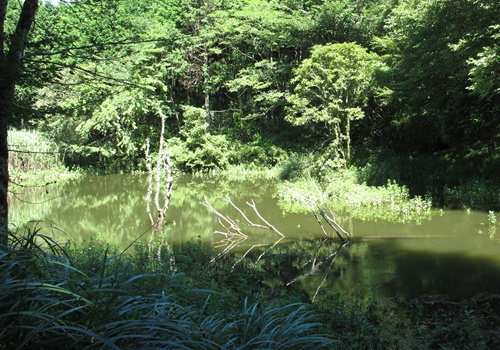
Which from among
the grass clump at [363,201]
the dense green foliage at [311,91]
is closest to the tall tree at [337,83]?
the dense green foliage at [311,91]

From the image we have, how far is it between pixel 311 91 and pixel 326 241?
8.56 m

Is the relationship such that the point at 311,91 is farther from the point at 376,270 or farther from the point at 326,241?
the point at 376,270

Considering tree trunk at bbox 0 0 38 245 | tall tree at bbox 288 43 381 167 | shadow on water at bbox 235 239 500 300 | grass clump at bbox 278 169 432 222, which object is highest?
tall tree at bbox 288 43 381 167

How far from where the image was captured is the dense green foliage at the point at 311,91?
10.7m

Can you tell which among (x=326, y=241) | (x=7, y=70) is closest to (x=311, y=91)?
(x=326, y=241)

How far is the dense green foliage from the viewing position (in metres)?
10.7

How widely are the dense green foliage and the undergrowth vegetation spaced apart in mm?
2722

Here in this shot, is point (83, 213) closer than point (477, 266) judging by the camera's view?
No

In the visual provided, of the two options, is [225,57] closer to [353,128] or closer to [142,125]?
[142,125]

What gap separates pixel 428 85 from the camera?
12211mm

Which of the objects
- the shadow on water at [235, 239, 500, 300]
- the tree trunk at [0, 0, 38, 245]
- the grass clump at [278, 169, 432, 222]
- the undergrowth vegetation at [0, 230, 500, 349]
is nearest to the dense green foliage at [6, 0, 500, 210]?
A: the tree trunk at [0, 0, 38, 245]

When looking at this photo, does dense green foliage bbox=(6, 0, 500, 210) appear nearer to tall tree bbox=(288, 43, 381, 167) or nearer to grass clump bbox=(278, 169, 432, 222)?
tall tree bbox=(288, 43, 381, 167)

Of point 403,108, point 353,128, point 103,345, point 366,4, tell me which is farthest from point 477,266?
point 366,4

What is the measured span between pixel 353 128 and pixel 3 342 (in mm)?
19227
